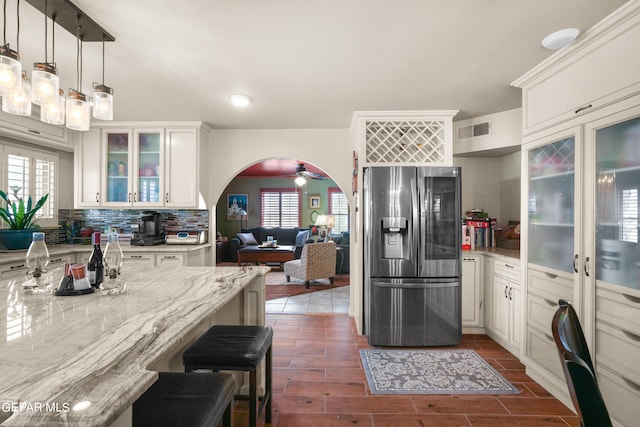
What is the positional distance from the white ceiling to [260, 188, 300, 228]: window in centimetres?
651

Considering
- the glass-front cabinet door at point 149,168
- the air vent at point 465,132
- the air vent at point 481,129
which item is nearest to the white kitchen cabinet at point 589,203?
the air vent at point 481,129

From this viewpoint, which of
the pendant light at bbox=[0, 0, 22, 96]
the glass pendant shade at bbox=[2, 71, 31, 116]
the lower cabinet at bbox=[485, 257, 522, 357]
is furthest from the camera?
the lower cabinet at bbox=[485, 257, 522, 357]

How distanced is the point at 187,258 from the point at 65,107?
A: 236 cm

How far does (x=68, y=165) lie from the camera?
4383 mm

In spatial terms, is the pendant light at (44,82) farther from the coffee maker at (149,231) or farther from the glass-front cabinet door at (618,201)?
the glass-front cabinet door at (618,201)

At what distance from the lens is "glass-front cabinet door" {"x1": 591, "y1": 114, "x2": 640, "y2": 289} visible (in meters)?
1.85

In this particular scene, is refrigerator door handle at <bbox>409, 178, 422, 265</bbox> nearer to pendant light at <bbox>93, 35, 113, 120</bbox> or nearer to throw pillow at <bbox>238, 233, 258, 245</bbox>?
pendant light at <bbox>93, 35, 113, 120</bbox>

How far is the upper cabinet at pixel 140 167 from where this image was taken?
163 inches

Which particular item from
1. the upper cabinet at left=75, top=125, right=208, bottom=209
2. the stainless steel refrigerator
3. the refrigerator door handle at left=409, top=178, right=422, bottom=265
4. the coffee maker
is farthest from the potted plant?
the refrigerator door handle at left=409, top=178, right=422, bottom=265

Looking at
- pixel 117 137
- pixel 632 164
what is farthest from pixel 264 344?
pixel 117 137

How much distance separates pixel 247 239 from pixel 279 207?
1658mm

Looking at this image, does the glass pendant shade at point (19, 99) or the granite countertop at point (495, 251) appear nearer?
the glass pendant shade at point (19, 99)

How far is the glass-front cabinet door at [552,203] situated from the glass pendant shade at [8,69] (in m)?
3.01

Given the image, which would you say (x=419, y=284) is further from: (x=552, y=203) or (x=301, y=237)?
(x=301, y=237)
